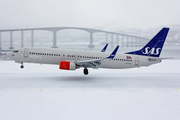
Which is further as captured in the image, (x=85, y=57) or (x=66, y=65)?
(x=85, y=57)

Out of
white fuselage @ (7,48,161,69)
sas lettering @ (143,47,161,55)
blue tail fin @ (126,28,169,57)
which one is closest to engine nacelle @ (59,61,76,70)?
white fuselage @ (7,48,161,69)

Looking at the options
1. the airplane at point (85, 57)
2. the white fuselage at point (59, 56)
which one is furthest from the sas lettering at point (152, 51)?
the white fuselage at point (59, 56)

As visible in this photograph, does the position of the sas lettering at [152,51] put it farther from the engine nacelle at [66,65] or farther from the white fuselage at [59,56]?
the engine nacelle at [66,65]

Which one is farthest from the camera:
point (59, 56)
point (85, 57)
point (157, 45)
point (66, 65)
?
point (157, 45)

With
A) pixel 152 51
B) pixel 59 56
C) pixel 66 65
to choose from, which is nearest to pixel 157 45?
pixel 152 51

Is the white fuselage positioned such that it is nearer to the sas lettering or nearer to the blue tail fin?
the sas lettering

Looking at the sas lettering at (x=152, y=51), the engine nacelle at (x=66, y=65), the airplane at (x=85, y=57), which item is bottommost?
the engine nacelle at (x=66, y=65)

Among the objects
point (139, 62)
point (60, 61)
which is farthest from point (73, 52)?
point (139, 62)

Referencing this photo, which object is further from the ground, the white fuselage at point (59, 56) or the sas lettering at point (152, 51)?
the sas lettering at point (152, 51)

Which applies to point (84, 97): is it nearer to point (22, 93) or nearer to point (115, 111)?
point (115, 111)

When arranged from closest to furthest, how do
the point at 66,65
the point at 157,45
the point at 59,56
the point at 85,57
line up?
the point at 66,65 < the point at 59,56 < the point at 85,57 < the point at 157,45

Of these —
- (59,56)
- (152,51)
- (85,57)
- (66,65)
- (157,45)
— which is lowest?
(66,65)

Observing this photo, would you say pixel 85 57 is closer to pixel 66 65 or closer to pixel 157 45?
pixel 66 65

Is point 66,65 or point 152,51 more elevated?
point 152,51
